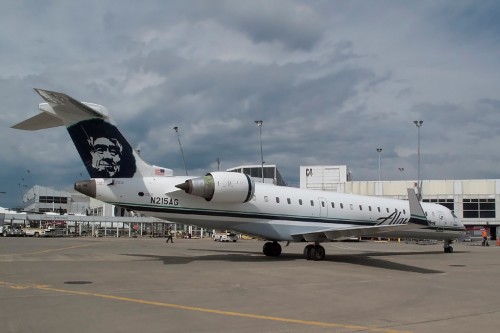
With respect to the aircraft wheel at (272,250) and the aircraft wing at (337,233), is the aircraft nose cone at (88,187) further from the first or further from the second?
the aircraft wheel at (272,250)

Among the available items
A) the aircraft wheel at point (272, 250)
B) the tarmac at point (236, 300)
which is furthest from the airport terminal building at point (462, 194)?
the tarmac at point (236, 300)

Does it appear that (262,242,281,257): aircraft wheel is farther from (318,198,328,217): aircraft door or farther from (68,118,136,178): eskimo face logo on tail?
(68,118,136,178): eskimo face logo on tail

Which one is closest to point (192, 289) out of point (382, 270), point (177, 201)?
point (177, 201)

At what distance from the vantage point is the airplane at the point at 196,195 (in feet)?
62.7

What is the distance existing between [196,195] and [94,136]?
495cm

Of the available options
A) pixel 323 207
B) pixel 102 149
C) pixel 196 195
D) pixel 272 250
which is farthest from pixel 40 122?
pixel 323 207

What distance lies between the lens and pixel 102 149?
1983cm

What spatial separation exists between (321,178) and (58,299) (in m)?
77.6

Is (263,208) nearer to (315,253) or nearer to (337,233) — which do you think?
(315,253)

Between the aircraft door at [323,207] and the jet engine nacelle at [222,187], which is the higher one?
the jet engine nacelle at [222,187]

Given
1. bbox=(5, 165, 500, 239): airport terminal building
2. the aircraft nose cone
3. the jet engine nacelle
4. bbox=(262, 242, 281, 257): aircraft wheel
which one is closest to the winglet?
the jet engine nacelle

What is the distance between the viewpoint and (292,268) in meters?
19.2

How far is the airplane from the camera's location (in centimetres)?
1912

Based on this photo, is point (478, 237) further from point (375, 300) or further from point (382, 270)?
point (375, 300)
